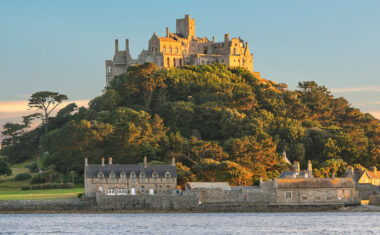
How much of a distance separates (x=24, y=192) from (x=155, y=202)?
1670 cm

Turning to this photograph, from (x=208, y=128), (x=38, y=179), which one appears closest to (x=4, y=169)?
(x=38, y=179)

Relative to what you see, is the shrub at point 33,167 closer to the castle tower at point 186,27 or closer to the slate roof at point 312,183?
the castle tower at point 186,27

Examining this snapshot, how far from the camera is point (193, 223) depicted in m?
60.6

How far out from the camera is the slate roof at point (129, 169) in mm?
73812

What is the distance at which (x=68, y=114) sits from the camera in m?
110

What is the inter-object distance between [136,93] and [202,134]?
12.3 metres

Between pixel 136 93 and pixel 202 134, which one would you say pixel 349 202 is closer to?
pixel 202 134

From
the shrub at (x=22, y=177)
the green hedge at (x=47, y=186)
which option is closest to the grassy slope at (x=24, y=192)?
the shrub at (x=22, y=177)

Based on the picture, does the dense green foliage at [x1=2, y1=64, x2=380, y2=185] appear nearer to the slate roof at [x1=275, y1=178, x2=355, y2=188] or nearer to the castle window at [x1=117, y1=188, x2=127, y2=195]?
the castle window at [x1=117, y1=188, x2=127, y2=195]

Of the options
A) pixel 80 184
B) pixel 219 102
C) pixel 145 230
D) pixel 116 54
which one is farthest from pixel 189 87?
pixel 145 230

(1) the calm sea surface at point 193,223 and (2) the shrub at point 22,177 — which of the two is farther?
(2) the shrub at point 22,177

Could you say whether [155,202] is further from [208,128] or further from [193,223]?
[208,128]

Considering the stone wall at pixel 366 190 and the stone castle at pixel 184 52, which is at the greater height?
the stone castle at pixel 184 52

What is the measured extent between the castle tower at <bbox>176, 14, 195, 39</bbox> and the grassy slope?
3656 cm
